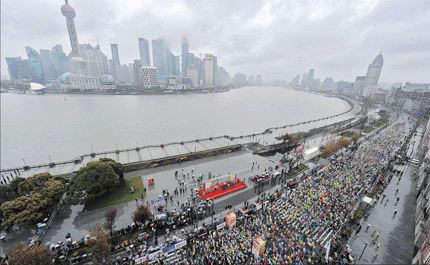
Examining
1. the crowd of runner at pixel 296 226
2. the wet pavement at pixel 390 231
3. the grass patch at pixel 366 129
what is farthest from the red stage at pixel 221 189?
the grass patch at pixel 366 129

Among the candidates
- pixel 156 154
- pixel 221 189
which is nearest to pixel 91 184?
pixel 221 189

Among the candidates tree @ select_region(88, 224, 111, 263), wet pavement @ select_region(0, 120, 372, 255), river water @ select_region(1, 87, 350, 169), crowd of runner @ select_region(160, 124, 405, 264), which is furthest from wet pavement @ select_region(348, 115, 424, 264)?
river water @ select_region(1, 87, 350, 169)

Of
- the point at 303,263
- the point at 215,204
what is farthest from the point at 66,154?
the point at 303,263

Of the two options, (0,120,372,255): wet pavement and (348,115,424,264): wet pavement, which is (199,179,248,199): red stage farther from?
(348,115,424,264): wet pavement

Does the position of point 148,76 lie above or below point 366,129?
above

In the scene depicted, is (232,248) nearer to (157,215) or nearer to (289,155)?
(157,215)

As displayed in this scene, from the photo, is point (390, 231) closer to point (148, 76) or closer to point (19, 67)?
point (148, 76)

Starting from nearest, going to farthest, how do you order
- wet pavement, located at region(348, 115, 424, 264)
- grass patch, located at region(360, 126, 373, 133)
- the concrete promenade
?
wet pavement, located at region(348, 115, 424, 264) < the concrete promenade < grass patch, located at region(360, 126, 373, 133)
